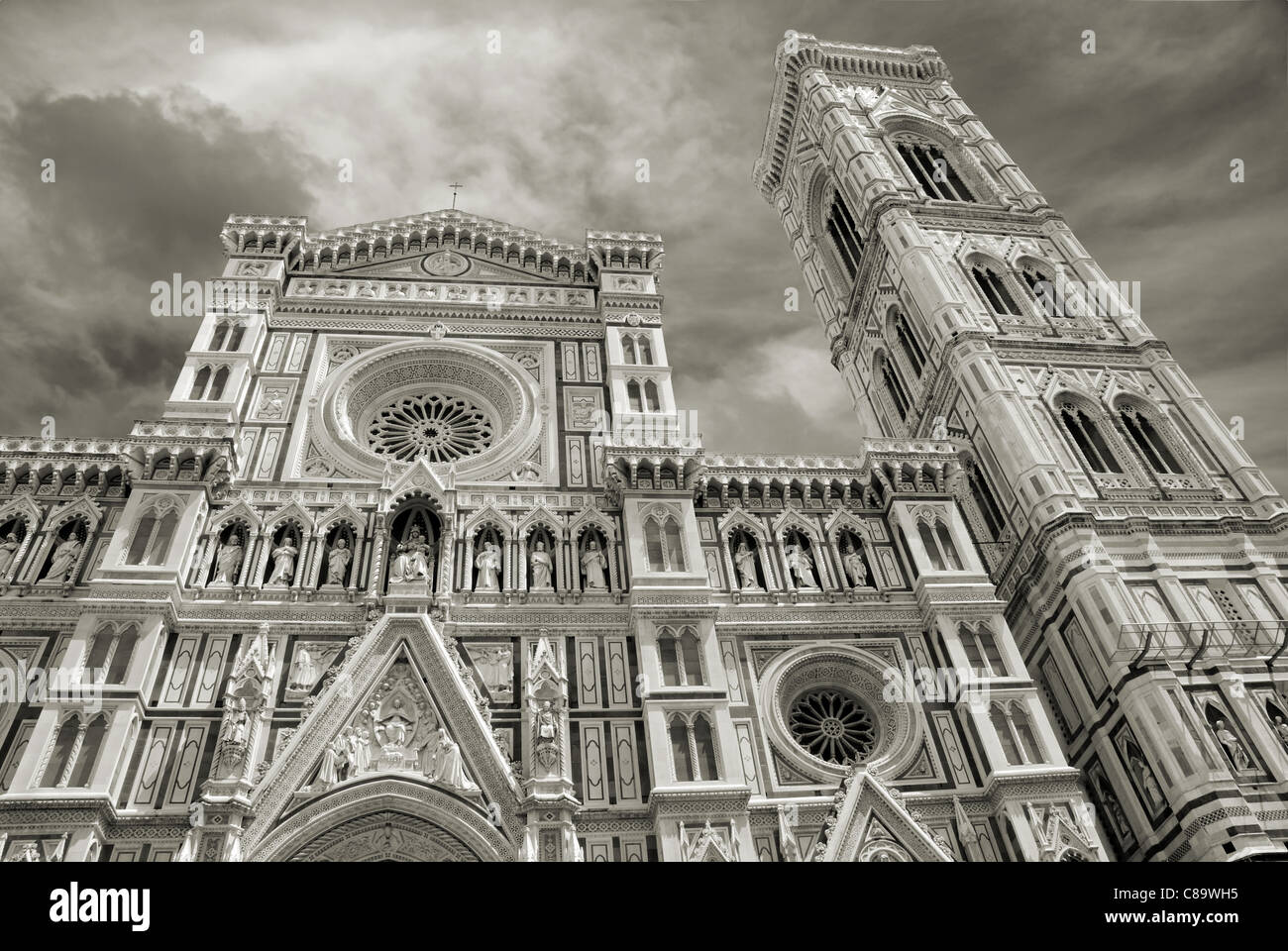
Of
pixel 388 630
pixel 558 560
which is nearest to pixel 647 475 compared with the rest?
pixel 558 560

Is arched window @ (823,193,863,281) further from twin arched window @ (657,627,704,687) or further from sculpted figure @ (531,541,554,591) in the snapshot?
twin arched window @ (657,627,704,687)

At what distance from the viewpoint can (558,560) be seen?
1805 cm

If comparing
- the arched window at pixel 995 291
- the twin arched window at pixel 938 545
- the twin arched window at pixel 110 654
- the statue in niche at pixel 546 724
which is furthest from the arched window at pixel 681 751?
the arched window at pixel 995 291

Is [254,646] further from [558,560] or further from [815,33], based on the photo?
[815,33]

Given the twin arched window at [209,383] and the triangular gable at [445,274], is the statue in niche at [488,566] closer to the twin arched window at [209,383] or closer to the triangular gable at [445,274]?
the twin arched window at [209,383]

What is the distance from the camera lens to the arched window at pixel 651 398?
2094 centimetres

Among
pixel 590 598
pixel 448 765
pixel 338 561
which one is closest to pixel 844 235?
pixel 590 598

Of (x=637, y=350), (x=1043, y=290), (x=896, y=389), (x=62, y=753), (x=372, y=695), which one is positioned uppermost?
(x=896, y=389)

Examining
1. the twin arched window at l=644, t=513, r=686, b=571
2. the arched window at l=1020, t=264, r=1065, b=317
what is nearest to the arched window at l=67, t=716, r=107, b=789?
the twin arched window at l=644, t=513, r=686, b=571

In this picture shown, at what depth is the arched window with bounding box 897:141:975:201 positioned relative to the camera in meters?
30.6

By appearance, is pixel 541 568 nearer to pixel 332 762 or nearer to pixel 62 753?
pixel 332 762

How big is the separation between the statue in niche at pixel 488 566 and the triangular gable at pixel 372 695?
4.89 feet

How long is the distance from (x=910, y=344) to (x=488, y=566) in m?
15.0

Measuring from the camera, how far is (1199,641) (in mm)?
18000
